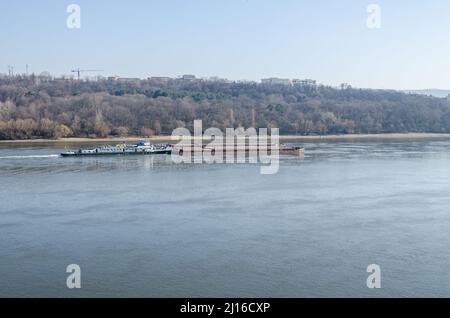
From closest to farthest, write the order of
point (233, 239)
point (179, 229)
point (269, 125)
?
point (233, 239) < point (179, 229) < point (269, 125)

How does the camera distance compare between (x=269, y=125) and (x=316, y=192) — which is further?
(x=269, y=125)

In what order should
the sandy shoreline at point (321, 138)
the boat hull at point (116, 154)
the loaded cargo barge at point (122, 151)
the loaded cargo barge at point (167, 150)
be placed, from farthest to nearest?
1. the sandy shoreline at point (321, 138)
2. the loaded cargo barge at point (167, 150)
3. the loaded cargo barge at point (122, 151)
4. the boat hull at point (116, 154)

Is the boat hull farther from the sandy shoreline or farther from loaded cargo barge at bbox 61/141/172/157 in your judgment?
the sandy shoreline

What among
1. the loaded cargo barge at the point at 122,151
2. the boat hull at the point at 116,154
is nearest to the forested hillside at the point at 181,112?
the loaded cargo barge at the point at 122,151

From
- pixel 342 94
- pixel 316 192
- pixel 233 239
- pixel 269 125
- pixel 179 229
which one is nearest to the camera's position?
pixel 233 239

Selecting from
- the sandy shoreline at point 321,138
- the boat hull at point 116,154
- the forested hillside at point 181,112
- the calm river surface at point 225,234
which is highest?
the forested hillside at point 181,112

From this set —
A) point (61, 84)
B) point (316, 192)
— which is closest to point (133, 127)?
point (61, 84)

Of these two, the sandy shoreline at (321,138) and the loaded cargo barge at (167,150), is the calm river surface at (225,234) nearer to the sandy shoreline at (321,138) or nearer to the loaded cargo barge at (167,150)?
the loaded cargo barge at (167,150)
